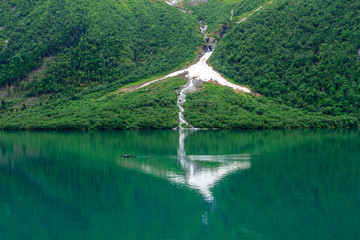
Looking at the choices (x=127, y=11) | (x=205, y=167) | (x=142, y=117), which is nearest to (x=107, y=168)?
(x=205, y=167)

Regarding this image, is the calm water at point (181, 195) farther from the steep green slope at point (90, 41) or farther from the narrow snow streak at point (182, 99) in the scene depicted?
Answer: the steep green slope at point (90, 41)

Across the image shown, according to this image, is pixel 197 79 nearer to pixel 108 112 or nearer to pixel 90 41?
pixel 108 112

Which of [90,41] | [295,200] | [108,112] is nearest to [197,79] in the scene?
[108,112]

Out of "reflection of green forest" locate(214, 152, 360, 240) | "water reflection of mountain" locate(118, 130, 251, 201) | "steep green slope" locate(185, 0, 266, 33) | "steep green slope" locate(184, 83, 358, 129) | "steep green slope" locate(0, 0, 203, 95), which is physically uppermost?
"steep green slope" locate(185, 0, 266, 33)

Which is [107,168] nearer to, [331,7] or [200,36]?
[331,7]

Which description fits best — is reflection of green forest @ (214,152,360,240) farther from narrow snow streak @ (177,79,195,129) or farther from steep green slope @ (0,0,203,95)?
steep green slope @ (0,0,203,95)

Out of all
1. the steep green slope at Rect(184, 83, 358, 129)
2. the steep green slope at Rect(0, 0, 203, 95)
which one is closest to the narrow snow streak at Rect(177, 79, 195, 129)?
the steep green slope at Rect(184, 83, 358, 129)
